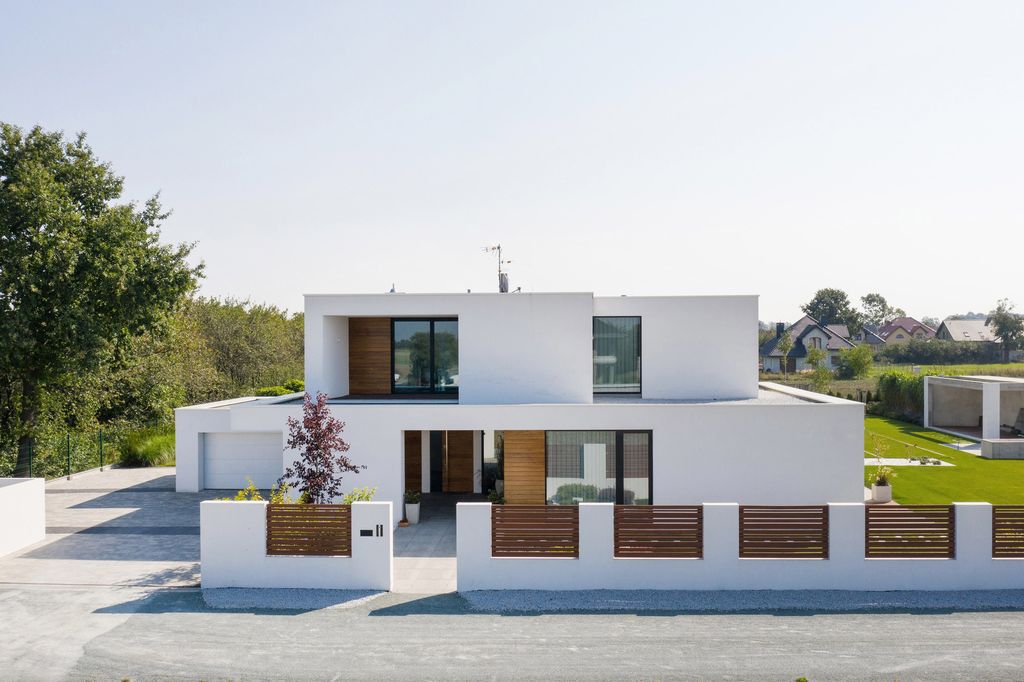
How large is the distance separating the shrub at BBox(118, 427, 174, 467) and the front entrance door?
36.4ft

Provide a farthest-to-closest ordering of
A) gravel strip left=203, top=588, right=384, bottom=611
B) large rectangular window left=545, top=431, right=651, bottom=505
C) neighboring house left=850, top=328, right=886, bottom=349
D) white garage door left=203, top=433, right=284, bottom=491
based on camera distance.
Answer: neighboring house left=850, top=328, right=886, bottom=349 < white garage door left=203, top=433, right=284, bottom=491 < large rectangular window left=545, top=431, right=651, bottom=505 < gravel strip left=203, top=588, right=384, bottom=611

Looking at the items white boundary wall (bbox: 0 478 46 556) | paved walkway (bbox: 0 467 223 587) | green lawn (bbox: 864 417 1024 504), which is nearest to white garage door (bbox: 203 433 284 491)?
paved walkway (bbox: 0 467 223 587)

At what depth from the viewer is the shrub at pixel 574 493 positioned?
1571 cm

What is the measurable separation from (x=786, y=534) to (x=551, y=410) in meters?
6.19

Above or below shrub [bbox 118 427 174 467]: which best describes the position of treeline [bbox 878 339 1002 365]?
above

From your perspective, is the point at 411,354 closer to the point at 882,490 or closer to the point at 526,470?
the point at 526,470

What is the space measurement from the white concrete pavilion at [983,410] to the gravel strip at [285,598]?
26473 millimetres

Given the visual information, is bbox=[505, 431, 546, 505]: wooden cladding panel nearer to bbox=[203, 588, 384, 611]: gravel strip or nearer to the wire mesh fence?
bbox=[203, 588, 384, 611]: gravel strip

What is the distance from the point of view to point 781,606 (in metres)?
9.97

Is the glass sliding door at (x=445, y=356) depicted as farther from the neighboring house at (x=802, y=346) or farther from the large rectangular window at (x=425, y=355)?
the neighboring house at (x=802, y=346)

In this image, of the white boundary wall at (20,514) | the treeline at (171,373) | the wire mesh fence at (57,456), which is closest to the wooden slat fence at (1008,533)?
the white boundary wall at (20,514)

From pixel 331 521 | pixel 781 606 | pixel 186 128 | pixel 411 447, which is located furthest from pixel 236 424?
pixel 781 606

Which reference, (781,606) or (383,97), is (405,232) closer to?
(383,97)

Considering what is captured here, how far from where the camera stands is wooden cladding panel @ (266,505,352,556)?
1087cm
